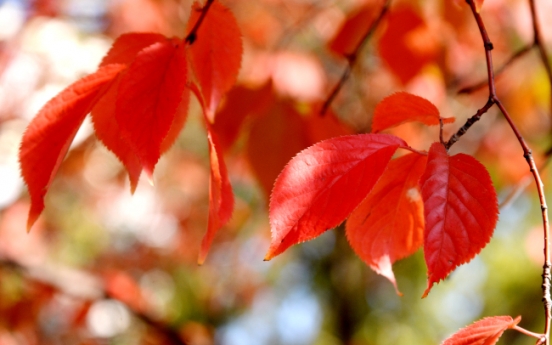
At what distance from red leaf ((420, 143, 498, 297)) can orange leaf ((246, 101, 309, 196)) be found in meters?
0.47

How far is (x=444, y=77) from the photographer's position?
1.23 m

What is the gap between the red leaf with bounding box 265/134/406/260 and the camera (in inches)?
16.1

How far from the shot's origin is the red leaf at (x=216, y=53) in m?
0.57

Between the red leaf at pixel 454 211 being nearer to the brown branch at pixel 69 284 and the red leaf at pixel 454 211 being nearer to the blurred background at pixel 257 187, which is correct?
the blurred background at pixel 257 187

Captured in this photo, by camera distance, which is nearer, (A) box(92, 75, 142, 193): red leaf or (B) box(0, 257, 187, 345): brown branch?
(A) box(92, 75, 142, 193): red leaf

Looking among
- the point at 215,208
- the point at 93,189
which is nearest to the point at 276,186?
the point at 215,208

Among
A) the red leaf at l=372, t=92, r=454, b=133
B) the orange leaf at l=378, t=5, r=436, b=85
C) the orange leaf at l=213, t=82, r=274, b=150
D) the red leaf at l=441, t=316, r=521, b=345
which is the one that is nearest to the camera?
the red leaf at l=441, t=316, r=521, b=345

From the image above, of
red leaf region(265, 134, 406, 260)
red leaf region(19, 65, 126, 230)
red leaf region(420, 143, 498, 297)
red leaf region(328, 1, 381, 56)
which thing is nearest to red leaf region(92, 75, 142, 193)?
red leaf region(19, 65, 126, 230)

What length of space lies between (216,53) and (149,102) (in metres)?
0.14

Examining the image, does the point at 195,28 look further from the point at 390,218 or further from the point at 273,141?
the point at 273,141

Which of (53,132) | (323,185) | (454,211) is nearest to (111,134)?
(53,132)

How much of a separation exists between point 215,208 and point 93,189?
12.3 ft

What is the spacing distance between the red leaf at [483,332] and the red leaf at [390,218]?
0.46 feet

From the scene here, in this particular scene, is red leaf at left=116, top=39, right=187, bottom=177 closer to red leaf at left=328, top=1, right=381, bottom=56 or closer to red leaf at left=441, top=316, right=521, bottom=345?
red leaf at left=441, top=316, right=521, bottom=345
